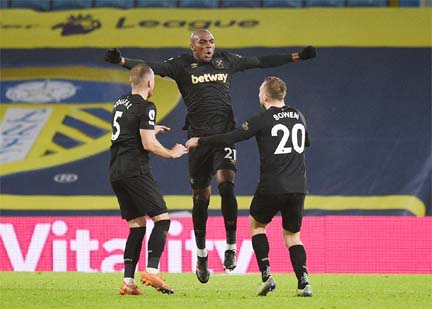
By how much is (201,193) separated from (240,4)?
8.47m

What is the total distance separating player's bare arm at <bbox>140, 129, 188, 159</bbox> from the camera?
9.48m

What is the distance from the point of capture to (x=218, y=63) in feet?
34.7

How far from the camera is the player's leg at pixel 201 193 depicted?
1055 cm

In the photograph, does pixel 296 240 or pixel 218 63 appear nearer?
pixel 296 240

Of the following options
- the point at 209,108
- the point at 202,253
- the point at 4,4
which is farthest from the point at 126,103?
the point at 4,4

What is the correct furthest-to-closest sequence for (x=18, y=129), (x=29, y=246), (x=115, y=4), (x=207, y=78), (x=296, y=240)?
(x=115, y=4) < (x=18, y=129) < (x=29, y=246) < (x=207, y=78) < (x=296, y=240)

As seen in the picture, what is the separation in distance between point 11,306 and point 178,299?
50.9 inches

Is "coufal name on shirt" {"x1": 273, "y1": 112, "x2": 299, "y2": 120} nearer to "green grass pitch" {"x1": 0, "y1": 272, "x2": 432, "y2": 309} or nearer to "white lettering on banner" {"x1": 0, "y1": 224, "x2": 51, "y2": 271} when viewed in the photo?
"green grass pitch" {"x1": 0, "y1": 272, "x2": 432, "y2": 309}

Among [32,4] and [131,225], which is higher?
[131,225]

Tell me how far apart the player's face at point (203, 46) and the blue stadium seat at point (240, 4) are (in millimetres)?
8253

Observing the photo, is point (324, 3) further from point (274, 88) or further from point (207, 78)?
point (274, 88)

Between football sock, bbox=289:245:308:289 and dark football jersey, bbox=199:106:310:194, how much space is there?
47 centimetres

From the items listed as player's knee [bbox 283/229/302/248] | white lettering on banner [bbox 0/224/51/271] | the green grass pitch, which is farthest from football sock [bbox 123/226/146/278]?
white lettering on banner [bbox 0/224/51/271]

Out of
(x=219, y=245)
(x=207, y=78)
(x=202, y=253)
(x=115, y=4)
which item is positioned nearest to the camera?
(x=207, y=78)
